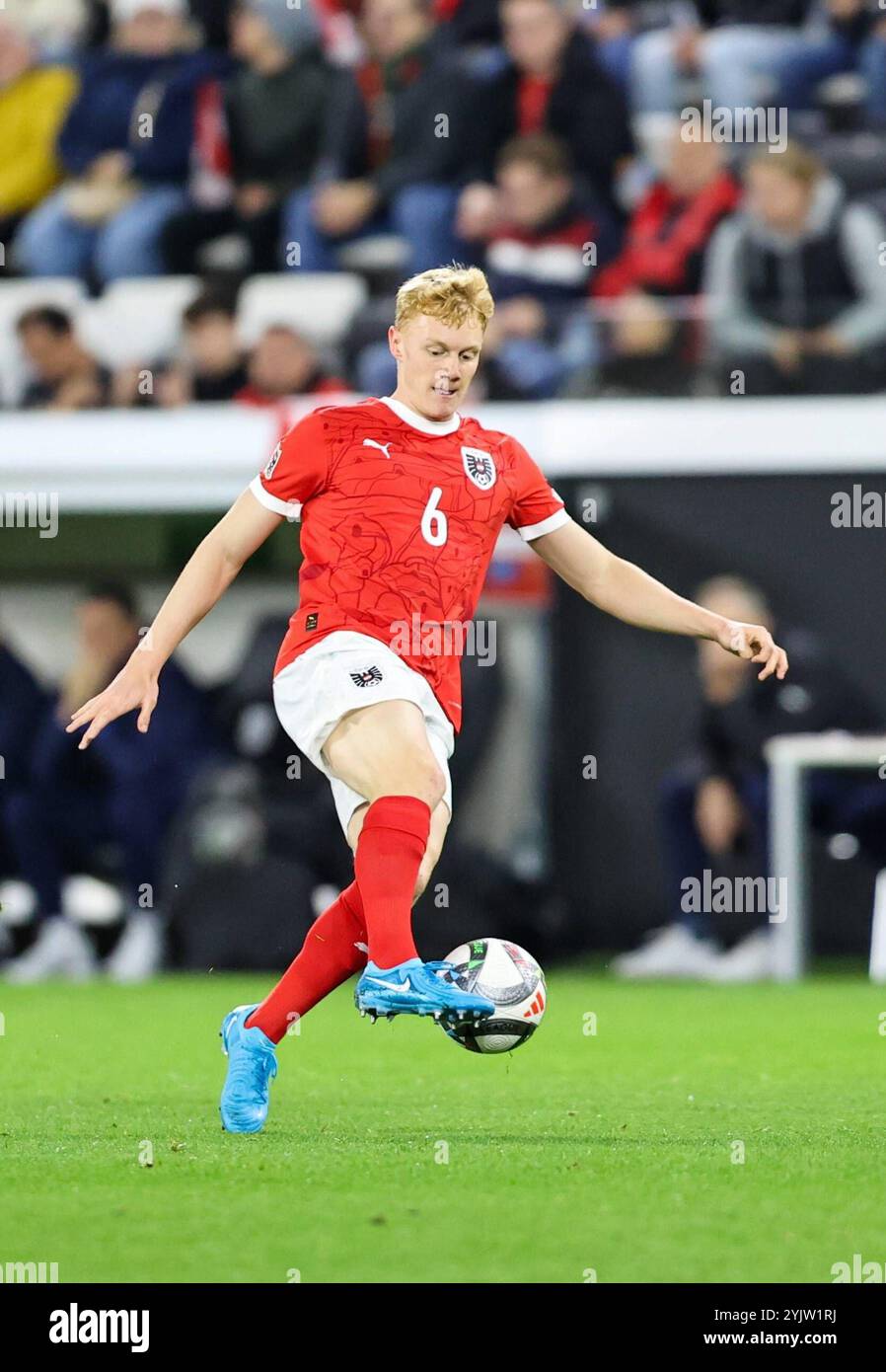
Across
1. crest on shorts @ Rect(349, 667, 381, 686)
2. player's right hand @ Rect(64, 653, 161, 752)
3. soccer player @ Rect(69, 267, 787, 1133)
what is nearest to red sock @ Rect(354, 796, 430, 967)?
soccer player @ Rect(69, 267, 787, 1133)

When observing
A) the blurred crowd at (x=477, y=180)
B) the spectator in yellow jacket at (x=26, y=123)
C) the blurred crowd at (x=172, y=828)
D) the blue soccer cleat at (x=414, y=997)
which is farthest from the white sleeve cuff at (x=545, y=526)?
the spectator in yellow jacket at (x=26, y=123)

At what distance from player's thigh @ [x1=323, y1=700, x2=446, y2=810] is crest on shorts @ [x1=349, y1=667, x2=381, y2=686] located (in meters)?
0.06

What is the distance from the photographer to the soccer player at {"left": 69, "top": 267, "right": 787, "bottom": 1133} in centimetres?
517

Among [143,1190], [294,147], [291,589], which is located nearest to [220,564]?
[143,1190]

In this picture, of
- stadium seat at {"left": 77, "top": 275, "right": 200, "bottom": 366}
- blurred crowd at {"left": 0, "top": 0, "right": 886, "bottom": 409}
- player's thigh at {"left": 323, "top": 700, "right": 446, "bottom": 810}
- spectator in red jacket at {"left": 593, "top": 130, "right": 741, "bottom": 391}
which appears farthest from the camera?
stadium seat at {"left": 77, "top": 275, "right": 200, "bottom": 366}

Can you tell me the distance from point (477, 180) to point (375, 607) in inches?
340

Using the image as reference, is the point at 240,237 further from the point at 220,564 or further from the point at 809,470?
the point at 220,564

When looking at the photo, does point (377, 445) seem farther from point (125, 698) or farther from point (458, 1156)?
point (458, 1156)

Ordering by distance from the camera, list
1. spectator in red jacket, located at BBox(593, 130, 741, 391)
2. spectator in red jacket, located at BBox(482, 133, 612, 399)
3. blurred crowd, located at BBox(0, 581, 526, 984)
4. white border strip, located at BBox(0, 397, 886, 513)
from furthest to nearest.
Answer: spectator in red jacket, located at BBox(593, 130, 741, 391) < spectator in red jacket, located at BBox(482, 133, 612, 399) < white border strip, located at BBox(0, 397, 886, 513) < blurred crowd, located at BBox(0, 581, 526, 984)

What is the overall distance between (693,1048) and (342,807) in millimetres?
2557

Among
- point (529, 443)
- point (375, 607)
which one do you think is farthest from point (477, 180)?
point (375, 607)

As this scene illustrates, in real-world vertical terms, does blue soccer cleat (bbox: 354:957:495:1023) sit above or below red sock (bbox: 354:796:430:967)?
below

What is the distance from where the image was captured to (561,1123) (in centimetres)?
556

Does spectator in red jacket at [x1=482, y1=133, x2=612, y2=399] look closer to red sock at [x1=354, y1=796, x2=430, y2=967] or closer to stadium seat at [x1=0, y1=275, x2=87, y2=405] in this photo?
stadium seat at [x1=0, y1=275, x2=87, y2=405]
